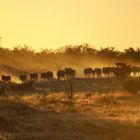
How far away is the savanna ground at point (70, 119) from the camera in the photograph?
2941 centimetres

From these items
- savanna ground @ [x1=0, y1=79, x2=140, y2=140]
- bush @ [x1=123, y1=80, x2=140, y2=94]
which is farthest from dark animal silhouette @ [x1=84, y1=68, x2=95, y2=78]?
savanna ground @ [x1=0, y1=79, x2=140, y2=140]

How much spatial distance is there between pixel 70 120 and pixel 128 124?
287 centimetres

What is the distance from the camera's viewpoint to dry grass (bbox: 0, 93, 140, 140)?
2944 centimetres

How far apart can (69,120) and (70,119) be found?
41 centimetres

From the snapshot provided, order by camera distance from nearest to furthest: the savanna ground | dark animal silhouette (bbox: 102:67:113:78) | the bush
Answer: the savanna ground < the bush < dark animal silhouette (bbox: 102:67:113:78)

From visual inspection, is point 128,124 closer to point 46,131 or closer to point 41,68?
point 46,131

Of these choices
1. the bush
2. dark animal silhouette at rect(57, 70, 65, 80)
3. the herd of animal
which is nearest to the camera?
the bush

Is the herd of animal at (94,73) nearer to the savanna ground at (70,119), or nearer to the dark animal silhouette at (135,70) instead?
the dark animal silhouette at (135,70)

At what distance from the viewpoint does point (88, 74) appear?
83875 millimetres

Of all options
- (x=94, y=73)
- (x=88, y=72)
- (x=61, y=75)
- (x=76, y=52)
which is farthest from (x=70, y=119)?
(x=76, y=52)

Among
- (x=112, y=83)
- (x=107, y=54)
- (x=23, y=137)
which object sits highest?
(x=107, y=54)

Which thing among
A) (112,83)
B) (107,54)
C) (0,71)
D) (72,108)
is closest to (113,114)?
(72,108)

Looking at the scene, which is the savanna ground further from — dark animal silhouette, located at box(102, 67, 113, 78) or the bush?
dark animal silhouette, located at box(102, 67, 113, 78)

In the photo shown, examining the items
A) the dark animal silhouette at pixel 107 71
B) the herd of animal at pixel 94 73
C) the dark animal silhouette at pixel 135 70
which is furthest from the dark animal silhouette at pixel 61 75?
the dark animal silhouette at pixel 135 70
